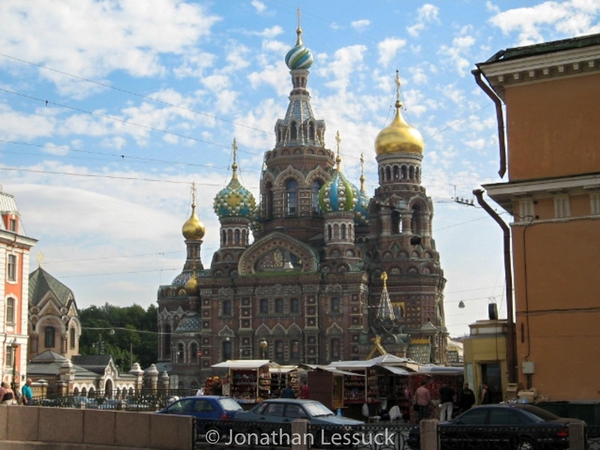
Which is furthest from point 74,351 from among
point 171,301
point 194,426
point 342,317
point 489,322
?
point 194,426

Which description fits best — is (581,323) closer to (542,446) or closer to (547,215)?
(547,215)

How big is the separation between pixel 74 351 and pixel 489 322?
51453 mm

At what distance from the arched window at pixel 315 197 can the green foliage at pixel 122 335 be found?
30313 millimetres


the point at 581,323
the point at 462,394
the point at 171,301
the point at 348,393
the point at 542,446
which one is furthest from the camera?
the point at 171,301

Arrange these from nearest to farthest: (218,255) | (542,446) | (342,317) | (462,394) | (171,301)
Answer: (542,446), (462,394), (342,317), (218,255), (171,301)

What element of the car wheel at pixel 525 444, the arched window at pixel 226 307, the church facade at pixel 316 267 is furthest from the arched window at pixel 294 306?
the car wheel at pixel 525 444

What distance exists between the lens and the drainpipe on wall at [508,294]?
23353 mm

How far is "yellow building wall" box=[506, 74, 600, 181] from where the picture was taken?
22750 millimetres

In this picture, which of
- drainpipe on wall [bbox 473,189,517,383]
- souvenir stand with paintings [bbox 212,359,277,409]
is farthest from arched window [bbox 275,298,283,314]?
drainpipe on wall [bbox 473,189,517,383]

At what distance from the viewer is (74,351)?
7194cm

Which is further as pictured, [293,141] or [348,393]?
[293,141]

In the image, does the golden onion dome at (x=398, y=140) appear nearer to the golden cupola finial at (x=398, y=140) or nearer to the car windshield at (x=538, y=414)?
the golden cupola finial at (x=398, y=140)

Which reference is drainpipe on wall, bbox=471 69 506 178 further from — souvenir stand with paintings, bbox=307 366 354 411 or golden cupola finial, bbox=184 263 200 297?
golden cupola finial, bbox=184 263 200 297

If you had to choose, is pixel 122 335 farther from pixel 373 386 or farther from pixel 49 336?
pixel 373 386
